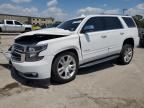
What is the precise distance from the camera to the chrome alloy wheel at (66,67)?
17.0ft

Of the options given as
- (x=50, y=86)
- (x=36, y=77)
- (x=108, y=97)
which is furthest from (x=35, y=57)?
(x=108, y=97)

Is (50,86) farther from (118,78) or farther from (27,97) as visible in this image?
(118,78)

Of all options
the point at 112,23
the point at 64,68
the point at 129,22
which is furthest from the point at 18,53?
the point at 129,22

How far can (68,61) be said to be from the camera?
5336mm

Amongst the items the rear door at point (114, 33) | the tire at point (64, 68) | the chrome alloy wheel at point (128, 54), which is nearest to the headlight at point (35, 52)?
the tire at point (64, 68)

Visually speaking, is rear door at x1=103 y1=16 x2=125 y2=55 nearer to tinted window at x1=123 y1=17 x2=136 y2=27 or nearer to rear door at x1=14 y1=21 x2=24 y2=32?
tinted window at x1=123 y1=17 x2=136 y2=27

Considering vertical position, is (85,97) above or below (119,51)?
below

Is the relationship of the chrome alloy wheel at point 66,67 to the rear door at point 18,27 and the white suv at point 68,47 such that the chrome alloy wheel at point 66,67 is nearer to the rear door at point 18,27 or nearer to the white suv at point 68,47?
the white suv at point 68,47

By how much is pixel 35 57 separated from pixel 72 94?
1.18 m

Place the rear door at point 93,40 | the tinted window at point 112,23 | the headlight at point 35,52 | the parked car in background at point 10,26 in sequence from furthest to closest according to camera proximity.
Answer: the parked car in background at point 10,26
the tinted window at point 112,23
the rear door at point 93,40
the headlight at point 35,52

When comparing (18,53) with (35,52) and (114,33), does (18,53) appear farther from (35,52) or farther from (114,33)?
(114,33)

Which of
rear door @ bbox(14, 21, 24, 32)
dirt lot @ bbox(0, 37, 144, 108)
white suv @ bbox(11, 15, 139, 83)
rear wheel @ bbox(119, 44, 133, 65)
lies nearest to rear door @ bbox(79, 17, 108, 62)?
white suv @ bbox(11, 15, 139, 83)

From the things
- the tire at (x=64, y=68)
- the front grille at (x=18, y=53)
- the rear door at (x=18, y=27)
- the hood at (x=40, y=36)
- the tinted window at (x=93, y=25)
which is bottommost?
the tire at (x=64, y=68)

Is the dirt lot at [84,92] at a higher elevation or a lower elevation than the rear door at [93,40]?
lower
